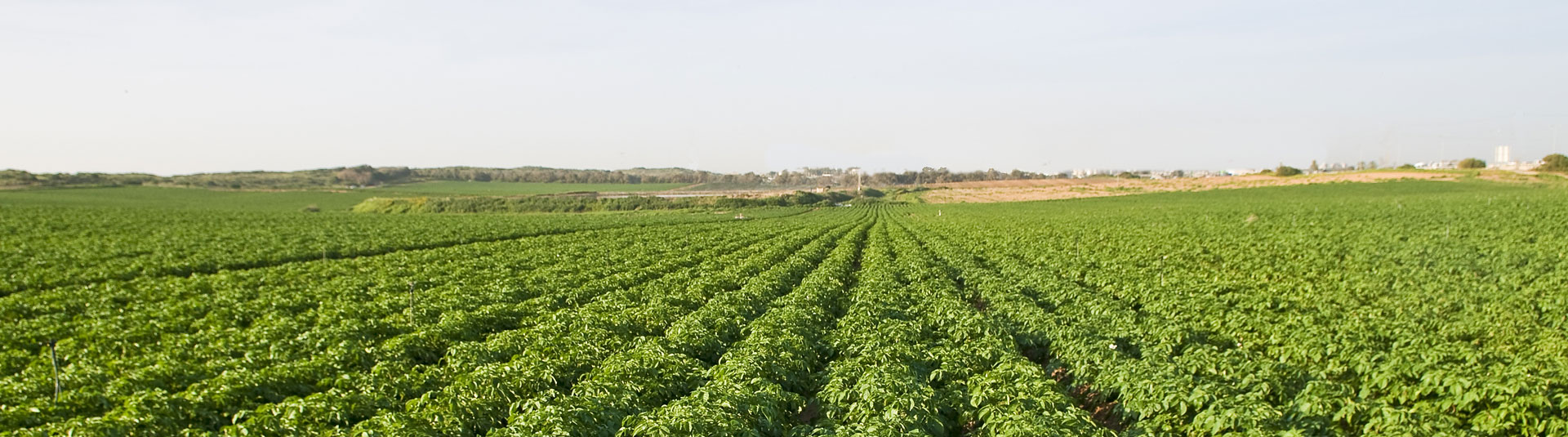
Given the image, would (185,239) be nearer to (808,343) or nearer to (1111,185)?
(808,343)

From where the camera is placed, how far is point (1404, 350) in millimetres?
8570

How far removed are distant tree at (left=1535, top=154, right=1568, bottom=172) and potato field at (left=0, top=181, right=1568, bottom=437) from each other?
2727 inches

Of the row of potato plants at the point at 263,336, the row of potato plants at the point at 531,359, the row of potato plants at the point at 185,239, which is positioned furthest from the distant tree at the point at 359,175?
the row of potato plants at the point at 531,359

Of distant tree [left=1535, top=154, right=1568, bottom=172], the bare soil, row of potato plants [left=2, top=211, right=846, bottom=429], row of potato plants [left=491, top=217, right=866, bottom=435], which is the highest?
distant tree [left=1535, top=154, right=1568, bottom=172]

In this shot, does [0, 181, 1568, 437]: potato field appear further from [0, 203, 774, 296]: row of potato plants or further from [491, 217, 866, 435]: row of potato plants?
[0, 203, 774, 296]: row of potato plants

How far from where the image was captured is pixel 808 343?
10.7 metres

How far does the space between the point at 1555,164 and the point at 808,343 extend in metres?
106

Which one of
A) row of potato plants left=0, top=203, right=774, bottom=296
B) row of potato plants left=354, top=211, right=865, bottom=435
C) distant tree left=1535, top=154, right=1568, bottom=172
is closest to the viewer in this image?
row of potato plants left=354, top=211, right=865, bottom=435

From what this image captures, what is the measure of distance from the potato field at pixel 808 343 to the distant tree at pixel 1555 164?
69273 mm

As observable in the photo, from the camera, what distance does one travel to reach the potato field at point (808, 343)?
22.7 feet

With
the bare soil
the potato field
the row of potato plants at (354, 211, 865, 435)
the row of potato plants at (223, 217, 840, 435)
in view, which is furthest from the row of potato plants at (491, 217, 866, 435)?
the bare soil

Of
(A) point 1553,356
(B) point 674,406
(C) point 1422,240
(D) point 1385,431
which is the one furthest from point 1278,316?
(C) point 1422,240

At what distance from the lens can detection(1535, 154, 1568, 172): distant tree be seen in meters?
69.8

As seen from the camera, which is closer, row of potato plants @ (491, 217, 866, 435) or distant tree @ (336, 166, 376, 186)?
row of potato plants @ (491, 217, 866, 435)
